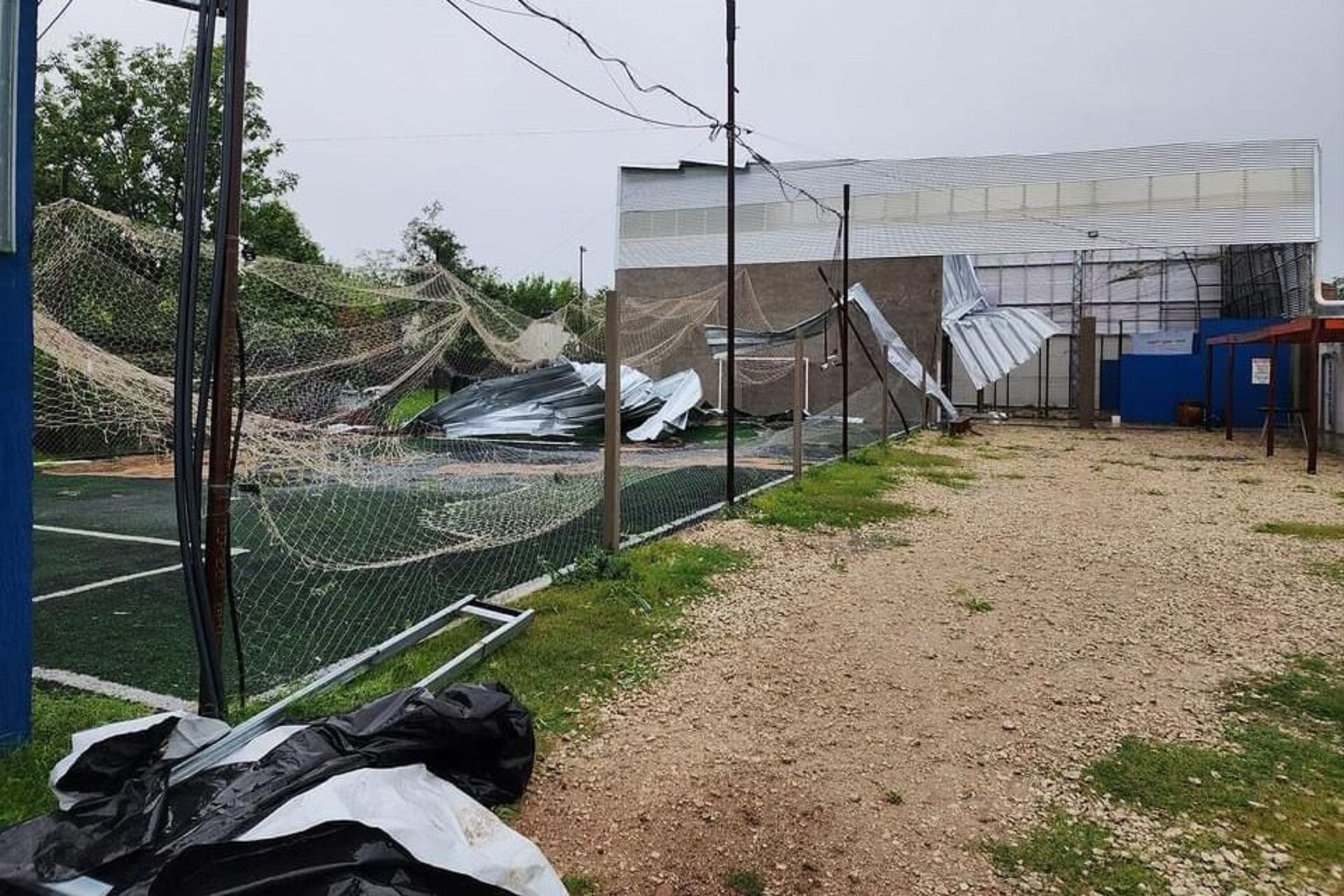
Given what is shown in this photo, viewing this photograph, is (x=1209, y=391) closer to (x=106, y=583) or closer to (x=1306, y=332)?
(x=1306, y=332)

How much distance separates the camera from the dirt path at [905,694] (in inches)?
90.3

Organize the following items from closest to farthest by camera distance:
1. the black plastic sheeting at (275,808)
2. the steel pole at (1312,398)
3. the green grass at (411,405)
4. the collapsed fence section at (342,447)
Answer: the black plastic sheeting at (275,808)
the collapsed fence section at (342,447)
the steel pole at (1312,398)
the green grass at (411,405)

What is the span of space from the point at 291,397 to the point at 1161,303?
24293mm

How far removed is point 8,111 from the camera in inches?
92.1

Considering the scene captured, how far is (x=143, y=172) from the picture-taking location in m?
13.4

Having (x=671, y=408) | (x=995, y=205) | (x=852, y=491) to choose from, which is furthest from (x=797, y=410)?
(x=995, y=205)

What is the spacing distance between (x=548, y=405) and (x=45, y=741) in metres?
11.0

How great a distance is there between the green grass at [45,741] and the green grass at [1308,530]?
743 cm

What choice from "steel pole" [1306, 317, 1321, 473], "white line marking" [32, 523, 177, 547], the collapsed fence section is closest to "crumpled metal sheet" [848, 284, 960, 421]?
the collapsed fence section

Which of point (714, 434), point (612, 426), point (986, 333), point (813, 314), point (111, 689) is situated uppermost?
point (813, 314)

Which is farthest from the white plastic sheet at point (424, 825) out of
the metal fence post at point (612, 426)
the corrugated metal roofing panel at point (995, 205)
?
Answer: the corrugated metal roofing panel at point (995, 205)

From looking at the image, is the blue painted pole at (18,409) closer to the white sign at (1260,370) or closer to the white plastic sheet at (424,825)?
the white plastic sheet at (424,825)

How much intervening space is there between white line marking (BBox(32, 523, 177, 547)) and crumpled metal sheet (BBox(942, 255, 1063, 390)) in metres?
14.5

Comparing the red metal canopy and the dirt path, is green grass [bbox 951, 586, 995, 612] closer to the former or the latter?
the dirt path
